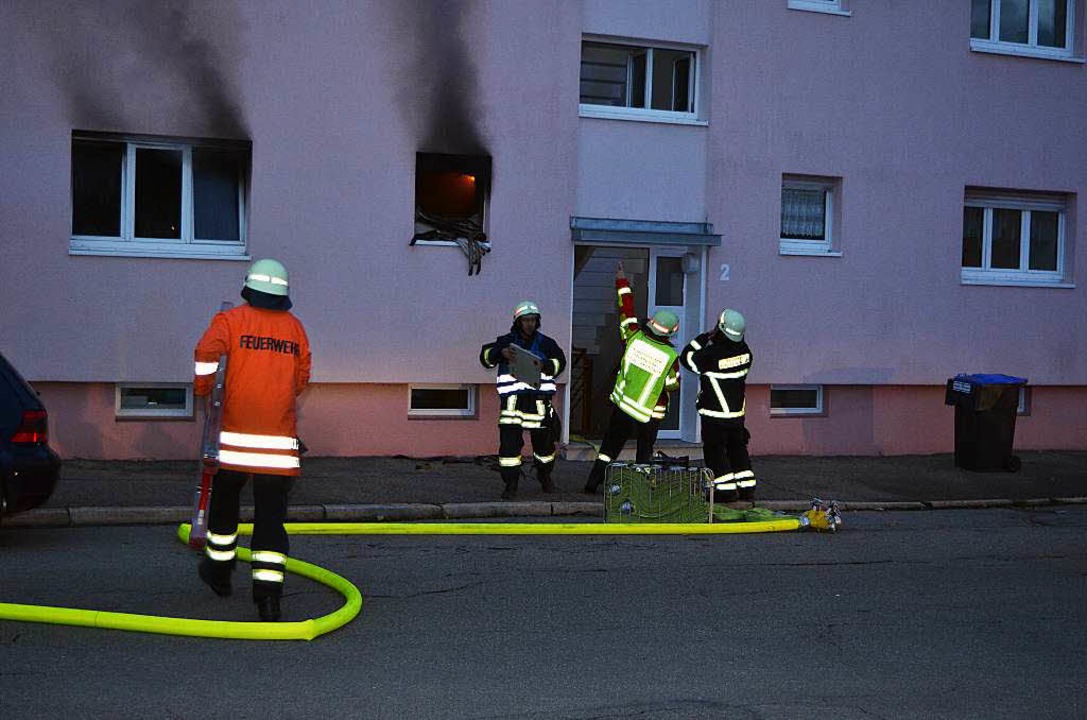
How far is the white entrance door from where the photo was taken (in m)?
17.6

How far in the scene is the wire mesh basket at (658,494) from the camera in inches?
469

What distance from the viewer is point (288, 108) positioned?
15531mm

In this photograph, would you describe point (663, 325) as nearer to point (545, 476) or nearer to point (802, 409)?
point (545, 476)

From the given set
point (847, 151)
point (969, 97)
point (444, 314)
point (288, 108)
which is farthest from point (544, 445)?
point (969, 97)

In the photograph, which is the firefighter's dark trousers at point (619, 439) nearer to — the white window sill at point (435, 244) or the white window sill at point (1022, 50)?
the white window sill at point (435, 244)

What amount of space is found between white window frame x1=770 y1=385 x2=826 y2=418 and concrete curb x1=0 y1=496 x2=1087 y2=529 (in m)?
3.71

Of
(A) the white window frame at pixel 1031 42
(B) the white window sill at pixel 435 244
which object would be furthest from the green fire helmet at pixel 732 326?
(A) the white window frame at pixel 1031 42

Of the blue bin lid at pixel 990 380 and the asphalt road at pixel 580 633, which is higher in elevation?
the blue bin lid at pixel 990 380

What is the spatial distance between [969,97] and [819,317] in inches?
142

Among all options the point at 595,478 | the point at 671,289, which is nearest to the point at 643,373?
the point at 595,478

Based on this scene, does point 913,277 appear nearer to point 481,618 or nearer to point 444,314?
point 444,314

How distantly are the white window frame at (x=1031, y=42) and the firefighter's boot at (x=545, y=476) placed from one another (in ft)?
29.1

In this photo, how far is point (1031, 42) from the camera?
19141mm

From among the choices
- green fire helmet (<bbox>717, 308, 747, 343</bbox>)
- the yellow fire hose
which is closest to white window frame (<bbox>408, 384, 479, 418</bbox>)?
green fire helmet (<bbox>717, 308, 747, 343</bbox>)
